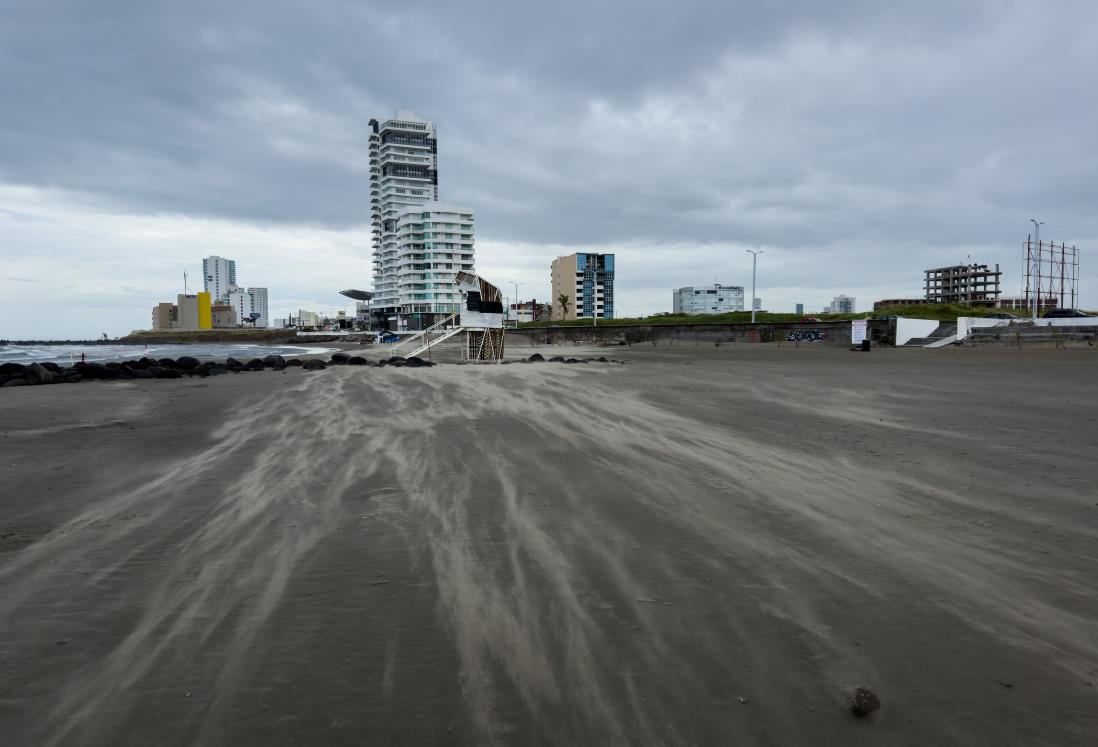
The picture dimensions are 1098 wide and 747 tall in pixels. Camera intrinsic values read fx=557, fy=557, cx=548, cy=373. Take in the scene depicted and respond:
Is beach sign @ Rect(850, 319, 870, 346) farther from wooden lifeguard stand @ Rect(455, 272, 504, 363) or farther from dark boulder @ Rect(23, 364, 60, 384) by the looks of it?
dark boulder @ Rect(23, 364, 60, 384)

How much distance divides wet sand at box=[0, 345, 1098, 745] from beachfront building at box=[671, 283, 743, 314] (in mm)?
181611

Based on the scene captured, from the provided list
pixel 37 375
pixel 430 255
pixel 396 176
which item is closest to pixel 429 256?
pixel 430 255

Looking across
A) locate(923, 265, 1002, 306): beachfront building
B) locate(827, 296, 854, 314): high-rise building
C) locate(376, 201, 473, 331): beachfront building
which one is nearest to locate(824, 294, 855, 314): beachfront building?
locate(827, 296, 854, 314): high-rise building

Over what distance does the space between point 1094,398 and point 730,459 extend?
11841 millimetres

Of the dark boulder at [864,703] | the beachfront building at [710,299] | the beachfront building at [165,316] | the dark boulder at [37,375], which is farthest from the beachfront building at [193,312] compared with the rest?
the dark boulder at [864,703]

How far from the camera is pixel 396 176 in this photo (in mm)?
142250

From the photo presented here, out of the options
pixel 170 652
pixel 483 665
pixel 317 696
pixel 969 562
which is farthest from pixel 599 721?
pixel 969 562

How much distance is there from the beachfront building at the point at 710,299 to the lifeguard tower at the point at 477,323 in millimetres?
154902

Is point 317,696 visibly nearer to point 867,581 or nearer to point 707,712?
point 707,712

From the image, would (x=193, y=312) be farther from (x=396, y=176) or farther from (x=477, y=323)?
(x=477, y=323)

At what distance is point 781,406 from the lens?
43.0ft

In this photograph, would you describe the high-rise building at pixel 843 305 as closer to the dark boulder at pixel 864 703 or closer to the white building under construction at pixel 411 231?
the white building under construction at pixel 411 231

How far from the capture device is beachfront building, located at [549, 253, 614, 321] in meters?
156

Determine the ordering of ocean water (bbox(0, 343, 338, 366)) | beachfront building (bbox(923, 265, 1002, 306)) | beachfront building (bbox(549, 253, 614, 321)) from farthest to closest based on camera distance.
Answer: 1. beachfront building (bbox(549, 253, 614, 321))
2. beachfront building (bbox(923, 265, 1002, 306))
3. ocean water (bbox(0, 343, 338, 366))
